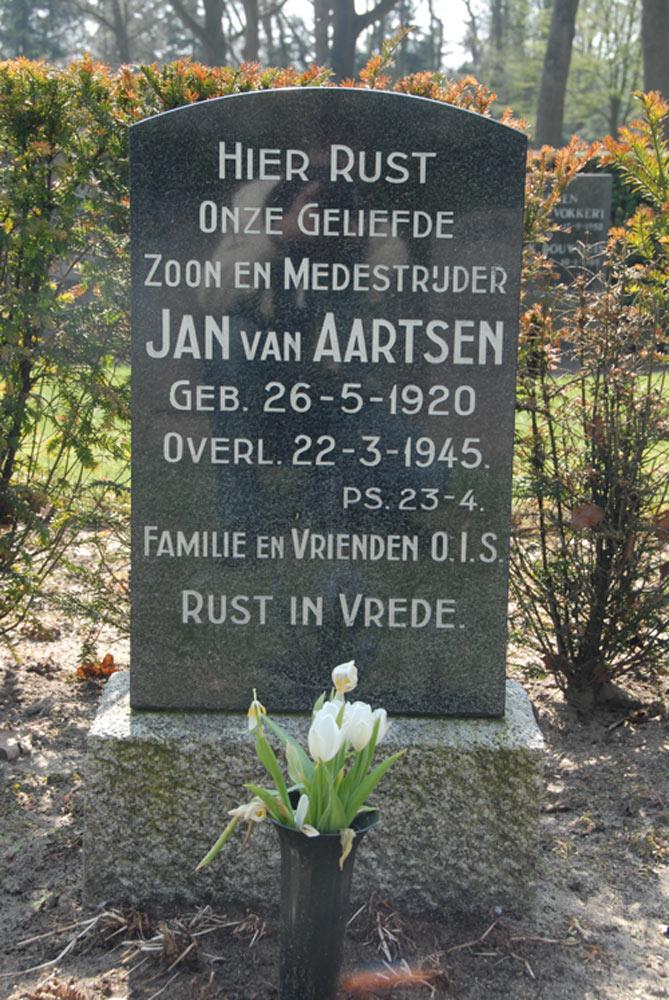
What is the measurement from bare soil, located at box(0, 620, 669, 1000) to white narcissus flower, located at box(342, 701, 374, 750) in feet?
2.36

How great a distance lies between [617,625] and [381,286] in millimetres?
2021

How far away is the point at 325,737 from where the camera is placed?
2029 mm

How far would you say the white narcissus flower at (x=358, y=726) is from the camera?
2094 mm

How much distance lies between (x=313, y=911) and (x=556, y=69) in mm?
18979

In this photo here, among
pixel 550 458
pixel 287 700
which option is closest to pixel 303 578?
pixel 287 700

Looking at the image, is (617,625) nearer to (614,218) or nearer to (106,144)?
(106,144)

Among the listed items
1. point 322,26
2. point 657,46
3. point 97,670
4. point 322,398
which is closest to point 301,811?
point 322,398

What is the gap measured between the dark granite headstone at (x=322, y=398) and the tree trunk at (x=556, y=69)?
17.1m

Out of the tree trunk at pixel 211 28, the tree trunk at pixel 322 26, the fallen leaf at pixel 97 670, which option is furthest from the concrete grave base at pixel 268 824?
the tree trunk at pixel 211 28

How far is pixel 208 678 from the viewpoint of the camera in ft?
9.38

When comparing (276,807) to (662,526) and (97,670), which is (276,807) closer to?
(662,526)

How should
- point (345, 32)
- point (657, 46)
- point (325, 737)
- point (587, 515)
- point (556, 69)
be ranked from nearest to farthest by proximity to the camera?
point (325, 737)
point (587, 515)
point (657, 46)
point (345, 32)
point (556, 69)

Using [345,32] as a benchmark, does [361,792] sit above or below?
below

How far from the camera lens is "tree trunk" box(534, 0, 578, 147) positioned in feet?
60.2
